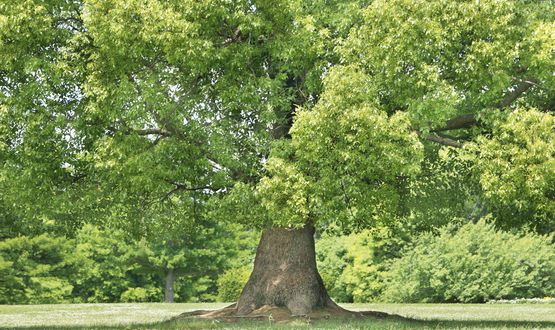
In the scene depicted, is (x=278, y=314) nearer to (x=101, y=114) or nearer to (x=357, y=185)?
(x=357, y=185)

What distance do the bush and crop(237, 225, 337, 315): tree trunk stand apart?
18.5 m

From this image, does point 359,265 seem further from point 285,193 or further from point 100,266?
point 285,193

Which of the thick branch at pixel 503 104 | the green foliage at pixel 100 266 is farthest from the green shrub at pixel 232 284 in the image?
the thick branch at pixel 503 104

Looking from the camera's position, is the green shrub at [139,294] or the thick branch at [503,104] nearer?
the thick branch at [503,104]

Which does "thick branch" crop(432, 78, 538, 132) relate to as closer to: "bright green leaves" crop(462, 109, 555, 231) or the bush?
"bright green leaves" crop(462, 109, 555, 231)

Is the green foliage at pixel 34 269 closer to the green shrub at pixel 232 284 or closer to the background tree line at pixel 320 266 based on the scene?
the background tree line at pixel 320 266

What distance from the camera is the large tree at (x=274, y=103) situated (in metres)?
16.9

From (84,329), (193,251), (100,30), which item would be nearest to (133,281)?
(193,251)

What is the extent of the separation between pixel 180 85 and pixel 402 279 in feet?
85.7

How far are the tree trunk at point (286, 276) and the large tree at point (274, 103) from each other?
0.63ft

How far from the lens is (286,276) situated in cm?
2220

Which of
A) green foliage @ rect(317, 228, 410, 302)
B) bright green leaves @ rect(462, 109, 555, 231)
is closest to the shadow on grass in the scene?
bright green leaves @ rect(462, 109, 555, 231)

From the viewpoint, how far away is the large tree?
16.9 metres

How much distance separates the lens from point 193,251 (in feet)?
175
